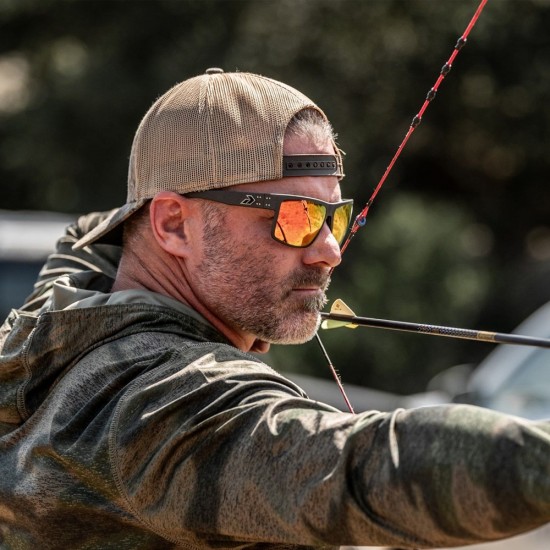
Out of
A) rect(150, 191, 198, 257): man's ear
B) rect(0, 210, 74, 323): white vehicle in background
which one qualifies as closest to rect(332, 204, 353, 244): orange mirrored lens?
rect(150, 191, 198, 257): man's ear

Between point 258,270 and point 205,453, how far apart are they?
0.61m

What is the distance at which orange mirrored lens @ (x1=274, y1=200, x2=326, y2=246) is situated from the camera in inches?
93.1

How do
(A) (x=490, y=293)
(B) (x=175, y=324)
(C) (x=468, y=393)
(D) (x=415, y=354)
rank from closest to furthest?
1. (B) (x=175, y=324)
2. (C) (x=468, y=393)
3. (D) (x=415, y=354)
4. (A) (x=490, y=293)

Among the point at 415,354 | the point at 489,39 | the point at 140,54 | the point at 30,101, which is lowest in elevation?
the point at 415,354

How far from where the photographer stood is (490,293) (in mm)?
13578

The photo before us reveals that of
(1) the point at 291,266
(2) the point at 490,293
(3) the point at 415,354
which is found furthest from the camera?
(2) the point at 490,293

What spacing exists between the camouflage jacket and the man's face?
95mm

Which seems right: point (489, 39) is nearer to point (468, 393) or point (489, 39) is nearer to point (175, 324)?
point (468, 393)

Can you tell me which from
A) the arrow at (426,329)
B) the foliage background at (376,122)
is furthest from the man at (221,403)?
the foliage background at (376,122)

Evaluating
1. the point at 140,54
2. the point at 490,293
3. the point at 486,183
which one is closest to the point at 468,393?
the point at 490,293

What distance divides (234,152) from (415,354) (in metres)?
10.2

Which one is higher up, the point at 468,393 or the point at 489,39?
the point at 489,39

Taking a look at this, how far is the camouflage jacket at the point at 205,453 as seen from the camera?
1.64 m

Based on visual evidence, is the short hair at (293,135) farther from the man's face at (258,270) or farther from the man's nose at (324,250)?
the man's nose at (324,250)
